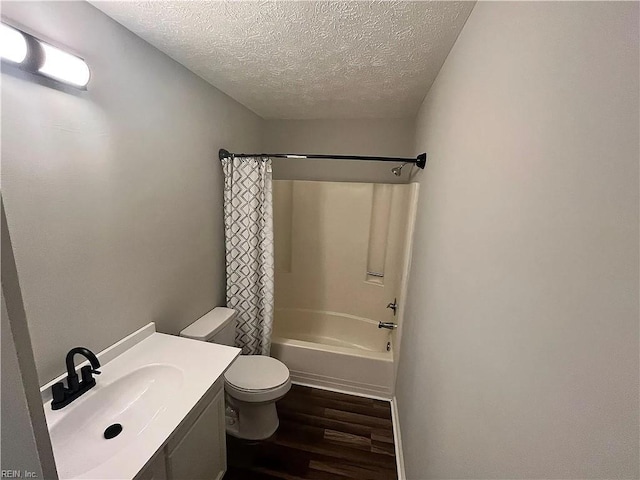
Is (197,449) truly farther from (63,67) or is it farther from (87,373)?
(63,67)

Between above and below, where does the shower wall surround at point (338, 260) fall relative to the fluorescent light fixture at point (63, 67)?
below

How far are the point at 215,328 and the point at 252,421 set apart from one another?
0.69 m

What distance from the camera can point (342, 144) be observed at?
8.79 ft

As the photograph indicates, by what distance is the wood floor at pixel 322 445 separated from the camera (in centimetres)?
164

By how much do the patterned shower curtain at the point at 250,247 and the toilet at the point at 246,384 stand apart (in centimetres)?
19

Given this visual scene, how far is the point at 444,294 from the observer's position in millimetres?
1095

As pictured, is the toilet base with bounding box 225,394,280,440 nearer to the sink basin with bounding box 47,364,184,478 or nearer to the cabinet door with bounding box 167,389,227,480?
the cabinet door with bounding box 167,389,227,480

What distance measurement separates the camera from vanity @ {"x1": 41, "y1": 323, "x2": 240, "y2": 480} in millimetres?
854

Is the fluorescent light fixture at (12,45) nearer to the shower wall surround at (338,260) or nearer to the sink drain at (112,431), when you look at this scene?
the sink drain at (112,431)

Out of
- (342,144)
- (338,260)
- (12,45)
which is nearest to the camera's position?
(12,45)

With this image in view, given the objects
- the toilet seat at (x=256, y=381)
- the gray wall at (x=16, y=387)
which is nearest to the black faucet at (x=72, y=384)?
the gray wall at (x=16, y=387)

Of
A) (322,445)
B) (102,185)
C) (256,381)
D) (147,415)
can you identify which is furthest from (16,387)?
(322,445)

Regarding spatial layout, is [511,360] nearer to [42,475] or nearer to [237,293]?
[42,475]

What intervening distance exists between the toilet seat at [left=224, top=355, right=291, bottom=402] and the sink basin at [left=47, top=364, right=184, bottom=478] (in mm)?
621
